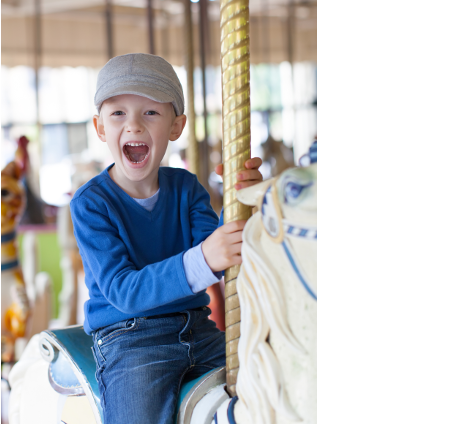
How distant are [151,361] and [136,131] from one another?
0.40 m

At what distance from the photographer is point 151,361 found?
0.86 metres

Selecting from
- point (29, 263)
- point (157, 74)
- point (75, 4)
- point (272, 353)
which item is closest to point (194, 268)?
point (272, 353)

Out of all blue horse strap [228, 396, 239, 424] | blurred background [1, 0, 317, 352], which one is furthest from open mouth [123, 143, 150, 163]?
blurred background [1, 0, 317, 352]

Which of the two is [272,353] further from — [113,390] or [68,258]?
[68,258]

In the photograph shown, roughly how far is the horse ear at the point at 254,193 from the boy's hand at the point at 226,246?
105mm

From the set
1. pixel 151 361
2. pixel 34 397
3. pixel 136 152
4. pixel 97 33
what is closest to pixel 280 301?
pixel 151 361

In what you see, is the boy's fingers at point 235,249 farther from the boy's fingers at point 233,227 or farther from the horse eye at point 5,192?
the horse eye at point 5,192

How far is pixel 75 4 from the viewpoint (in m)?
5.71

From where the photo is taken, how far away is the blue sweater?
0.81 metres

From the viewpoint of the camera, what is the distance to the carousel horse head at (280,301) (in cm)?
59

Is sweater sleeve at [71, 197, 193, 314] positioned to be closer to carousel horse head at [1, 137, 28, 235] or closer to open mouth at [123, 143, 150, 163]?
open mouth at [123, 143, 150, 163]

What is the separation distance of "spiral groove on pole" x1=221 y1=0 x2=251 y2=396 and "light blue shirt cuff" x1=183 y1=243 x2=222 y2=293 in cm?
4

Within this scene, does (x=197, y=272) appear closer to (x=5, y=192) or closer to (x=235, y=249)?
(x=235, y=249)
